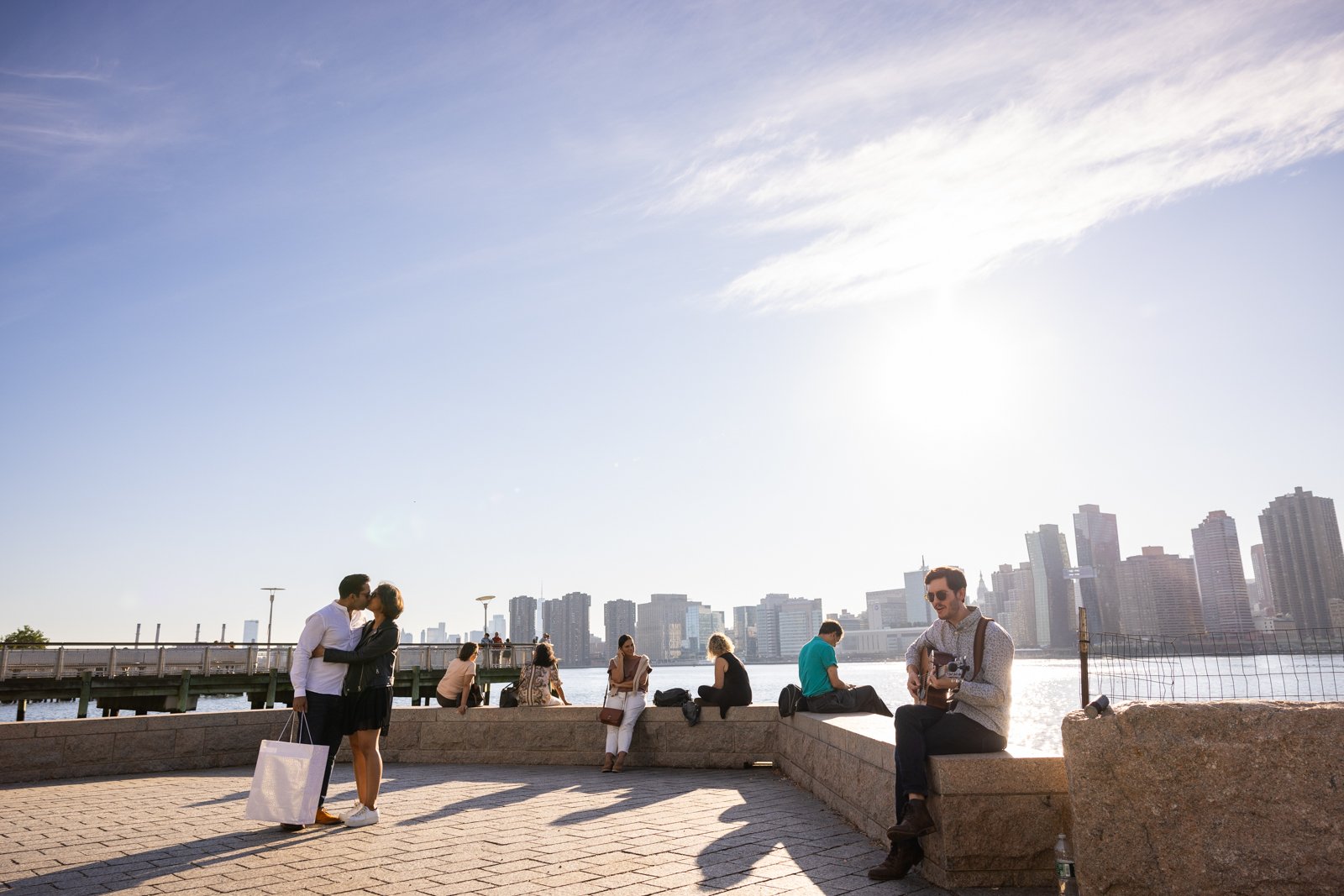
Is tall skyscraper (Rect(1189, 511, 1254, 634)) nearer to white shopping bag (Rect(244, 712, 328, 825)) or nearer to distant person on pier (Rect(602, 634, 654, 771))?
distant person on pier (Rect(602, 634, 654, 771))

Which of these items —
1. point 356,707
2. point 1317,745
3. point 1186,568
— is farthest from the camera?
point 1186,568

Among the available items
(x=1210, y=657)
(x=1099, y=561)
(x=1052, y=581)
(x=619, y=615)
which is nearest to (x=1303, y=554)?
(x=1052, y=581)

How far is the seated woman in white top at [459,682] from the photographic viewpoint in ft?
33.0

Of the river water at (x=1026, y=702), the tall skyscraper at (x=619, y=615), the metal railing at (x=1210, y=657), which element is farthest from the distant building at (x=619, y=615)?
the metal railing at (x=1210, y=657)

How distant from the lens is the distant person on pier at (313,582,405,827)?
5.95 m

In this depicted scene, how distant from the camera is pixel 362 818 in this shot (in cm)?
578

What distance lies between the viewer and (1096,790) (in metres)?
3.42

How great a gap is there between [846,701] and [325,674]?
4.39m

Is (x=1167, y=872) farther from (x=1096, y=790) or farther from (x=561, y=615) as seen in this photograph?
(x=561, y=615)

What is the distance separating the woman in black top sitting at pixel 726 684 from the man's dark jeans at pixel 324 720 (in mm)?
4004

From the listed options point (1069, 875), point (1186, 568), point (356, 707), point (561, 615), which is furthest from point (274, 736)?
point (561, 615)

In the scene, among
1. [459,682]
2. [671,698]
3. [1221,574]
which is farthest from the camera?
[1221,574]

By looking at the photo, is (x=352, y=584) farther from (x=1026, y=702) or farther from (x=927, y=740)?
(x=1026, y=702)

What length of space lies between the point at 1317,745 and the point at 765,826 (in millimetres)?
3304
